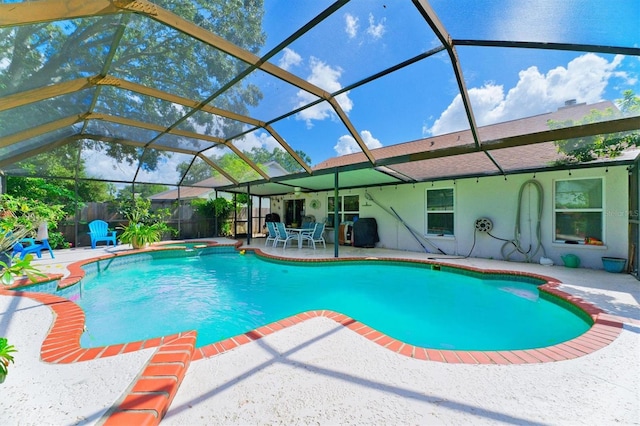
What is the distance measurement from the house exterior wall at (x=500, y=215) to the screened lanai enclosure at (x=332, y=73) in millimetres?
544

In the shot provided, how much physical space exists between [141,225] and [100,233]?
153cm

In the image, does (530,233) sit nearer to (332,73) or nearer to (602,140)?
(602,140)

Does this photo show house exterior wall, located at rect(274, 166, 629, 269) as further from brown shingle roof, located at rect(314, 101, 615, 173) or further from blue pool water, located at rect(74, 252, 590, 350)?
blue pool water, located at rect(74, 252, 590, 350)

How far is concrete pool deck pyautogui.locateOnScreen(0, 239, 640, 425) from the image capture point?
1451mm

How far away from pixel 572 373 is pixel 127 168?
12.2 meters

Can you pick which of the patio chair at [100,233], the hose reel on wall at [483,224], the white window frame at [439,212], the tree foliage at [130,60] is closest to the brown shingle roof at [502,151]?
the white window frame at [439,212]

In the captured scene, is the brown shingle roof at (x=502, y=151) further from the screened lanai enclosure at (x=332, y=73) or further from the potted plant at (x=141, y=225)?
the potted plant at (x=141, y=225)

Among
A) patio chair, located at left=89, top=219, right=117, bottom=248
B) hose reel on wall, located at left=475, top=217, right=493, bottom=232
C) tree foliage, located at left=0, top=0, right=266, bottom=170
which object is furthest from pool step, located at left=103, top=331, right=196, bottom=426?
patio chair, located at left=89, top=219, right=117, bottom=248

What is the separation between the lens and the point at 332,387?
1717mm

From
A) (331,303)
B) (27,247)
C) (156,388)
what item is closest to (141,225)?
(27,247)

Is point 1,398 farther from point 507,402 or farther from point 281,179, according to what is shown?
point 281,179

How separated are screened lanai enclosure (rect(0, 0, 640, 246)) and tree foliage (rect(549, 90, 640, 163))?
1.1 inches

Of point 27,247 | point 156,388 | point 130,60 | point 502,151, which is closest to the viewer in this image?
point 156,388

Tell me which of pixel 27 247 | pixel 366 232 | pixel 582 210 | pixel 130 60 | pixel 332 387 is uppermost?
pixel 130 60
